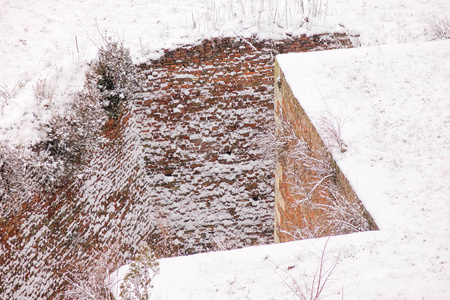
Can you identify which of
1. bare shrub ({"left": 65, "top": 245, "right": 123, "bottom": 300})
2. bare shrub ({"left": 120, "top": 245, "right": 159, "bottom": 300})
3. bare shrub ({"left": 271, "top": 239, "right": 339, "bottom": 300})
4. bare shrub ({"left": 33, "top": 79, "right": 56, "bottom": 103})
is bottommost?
bare shrub ({"left": 65, "top": 245, "right": 123, "bottom": 300})

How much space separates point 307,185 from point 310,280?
64.6 inches

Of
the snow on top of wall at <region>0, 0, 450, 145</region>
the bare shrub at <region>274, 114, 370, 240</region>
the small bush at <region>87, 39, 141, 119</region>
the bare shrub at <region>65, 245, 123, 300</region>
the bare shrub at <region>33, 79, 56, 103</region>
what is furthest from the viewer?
the snow on top of wall at <region>0, 0, 450, 145</region>

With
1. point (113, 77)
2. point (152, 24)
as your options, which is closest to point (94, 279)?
point (113, 77)

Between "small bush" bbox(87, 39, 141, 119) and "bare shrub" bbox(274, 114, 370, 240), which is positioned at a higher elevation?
"small bush" bbox(87, 39, 141, 119)

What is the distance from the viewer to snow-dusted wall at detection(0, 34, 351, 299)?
496cm

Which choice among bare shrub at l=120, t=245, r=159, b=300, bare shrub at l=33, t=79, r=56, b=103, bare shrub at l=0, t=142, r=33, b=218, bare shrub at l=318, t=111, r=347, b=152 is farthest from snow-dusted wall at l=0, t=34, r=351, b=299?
bare shrub at l=318, t=111, r=347, b=152

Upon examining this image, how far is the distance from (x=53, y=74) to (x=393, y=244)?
4.12 m

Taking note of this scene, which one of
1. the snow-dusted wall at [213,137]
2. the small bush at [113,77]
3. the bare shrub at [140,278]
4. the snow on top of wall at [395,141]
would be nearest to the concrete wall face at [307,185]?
the snow on top of wall at [395,141]

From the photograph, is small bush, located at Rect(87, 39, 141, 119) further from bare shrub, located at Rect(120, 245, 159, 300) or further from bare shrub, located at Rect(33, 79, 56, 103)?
bare shrub, located at Rect(120, 245, 159, 300)

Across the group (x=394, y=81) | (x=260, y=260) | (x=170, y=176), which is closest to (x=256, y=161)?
(x=170, y=176)

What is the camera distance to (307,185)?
397 centimetres

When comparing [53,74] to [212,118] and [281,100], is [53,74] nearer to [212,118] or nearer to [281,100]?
[212,118]

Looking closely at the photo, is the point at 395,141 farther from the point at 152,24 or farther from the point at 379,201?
the point at 152,24

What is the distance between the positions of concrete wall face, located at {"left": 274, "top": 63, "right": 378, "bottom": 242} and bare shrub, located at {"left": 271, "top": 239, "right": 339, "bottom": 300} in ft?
1.68
